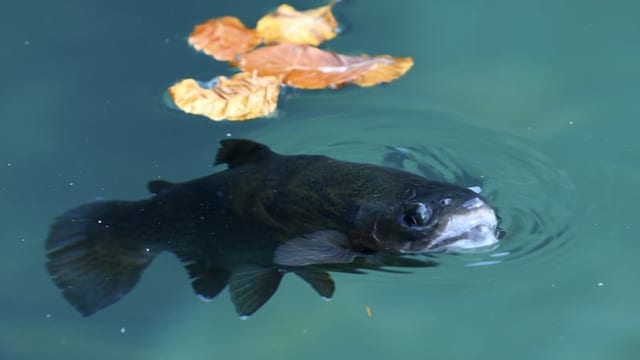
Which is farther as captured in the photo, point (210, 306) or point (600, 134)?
point (600, 134)

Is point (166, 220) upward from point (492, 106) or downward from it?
downward

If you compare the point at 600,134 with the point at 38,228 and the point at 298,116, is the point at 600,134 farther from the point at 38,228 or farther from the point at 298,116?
the point at 38,228

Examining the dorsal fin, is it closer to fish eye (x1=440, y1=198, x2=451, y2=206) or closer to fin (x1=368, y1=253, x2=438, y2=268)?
fin (x1=368, y1=253, x2=438, y2=268)

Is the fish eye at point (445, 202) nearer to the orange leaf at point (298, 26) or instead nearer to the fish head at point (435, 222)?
the fish head at point (435, 222)

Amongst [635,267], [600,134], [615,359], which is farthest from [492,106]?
[615,359]

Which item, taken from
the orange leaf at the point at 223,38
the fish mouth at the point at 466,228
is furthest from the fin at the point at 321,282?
the orange leaf at the point at 223,38

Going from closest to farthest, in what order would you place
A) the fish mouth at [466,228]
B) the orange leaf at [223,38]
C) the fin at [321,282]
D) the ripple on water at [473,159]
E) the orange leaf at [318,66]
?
1. the fish mouth at [466,228]
2. the fin at [321,282]
3. the ripple on water at [473,159]
4. the orange leaf at [318,66]
5. the orange leaf at [223,38]

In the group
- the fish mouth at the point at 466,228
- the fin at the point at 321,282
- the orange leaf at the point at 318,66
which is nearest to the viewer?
the fish mouth at the point at 466,228
